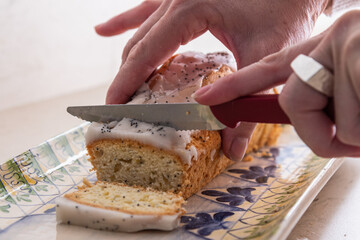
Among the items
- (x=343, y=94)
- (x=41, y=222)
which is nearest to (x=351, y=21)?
(x=343, y=94)

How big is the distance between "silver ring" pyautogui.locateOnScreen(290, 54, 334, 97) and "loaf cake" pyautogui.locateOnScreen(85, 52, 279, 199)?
80cm

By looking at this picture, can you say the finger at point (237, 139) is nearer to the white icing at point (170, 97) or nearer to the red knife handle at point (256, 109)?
the white icing at point (170, 97)

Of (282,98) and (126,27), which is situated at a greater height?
(126,27)

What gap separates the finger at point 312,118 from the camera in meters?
1.32

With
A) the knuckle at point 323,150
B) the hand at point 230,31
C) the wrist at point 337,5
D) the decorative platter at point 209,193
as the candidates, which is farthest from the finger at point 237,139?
the wrist at point 337,5

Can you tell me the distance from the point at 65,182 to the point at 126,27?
3.90 feet

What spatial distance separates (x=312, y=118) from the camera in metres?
1.37

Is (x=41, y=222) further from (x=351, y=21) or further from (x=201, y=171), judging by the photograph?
(x=351, y=21)

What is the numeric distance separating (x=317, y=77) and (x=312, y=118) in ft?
0.47

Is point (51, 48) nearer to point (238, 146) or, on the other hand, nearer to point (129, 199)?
point (238, 146)

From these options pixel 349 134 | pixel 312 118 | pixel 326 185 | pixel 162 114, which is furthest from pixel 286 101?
pixel 326 185

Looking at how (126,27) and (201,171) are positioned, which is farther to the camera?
(126,27)

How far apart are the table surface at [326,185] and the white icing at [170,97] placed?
0.65 m

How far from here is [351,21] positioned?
4.40 ft
